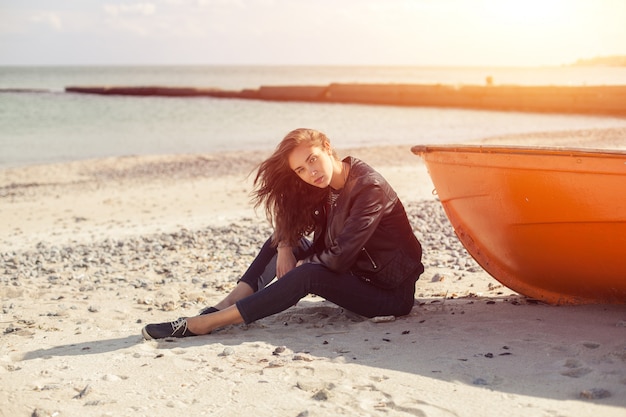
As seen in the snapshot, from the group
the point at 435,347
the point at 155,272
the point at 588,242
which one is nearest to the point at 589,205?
the point at 588,242

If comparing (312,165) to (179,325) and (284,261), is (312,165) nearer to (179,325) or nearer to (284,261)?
(284,261)

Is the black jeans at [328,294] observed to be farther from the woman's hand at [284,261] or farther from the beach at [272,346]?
the woman's hand at [284,261]

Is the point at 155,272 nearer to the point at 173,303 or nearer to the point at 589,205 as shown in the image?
the point at 173,303

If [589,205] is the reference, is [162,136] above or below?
below

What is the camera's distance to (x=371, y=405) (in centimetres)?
327

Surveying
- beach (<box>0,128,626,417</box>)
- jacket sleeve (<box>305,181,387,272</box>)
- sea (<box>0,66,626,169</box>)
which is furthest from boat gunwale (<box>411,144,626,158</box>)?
sea (<box>0,66,626,169</box>)

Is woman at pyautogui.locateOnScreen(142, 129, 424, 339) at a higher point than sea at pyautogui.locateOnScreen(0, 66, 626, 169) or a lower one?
higher

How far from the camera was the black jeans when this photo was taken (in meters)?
4.34

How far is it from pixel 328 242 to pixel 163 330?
1.10 m

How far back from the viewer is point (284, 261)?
470 centimetres

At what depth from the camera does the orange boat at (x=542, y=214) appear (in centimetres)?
420

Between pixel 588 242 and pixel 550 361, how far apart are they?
3.19ft

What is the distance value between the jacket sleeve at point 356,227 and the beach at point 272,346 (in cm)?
46

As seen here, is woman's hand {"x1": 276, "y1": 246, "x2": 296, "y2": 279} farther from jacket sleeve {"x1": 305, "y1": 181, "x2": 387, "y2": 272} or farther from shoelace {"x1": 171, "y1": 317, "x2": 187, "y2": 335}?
shoelace {"x1": 171, "y1": 317, "x2": 187, "y2": 335}
